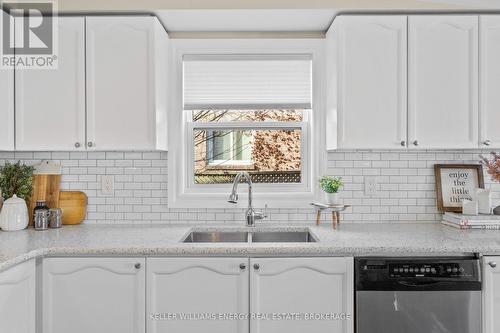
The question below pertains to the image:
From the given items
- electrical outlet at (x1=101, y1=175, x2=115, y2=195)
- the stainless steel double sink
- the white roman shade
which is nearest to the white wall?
electrical outlet at (x1=101, y1=175, x2=115, y2=195)

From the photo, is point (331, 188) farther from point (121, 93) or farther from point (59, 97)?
point (59, 97)

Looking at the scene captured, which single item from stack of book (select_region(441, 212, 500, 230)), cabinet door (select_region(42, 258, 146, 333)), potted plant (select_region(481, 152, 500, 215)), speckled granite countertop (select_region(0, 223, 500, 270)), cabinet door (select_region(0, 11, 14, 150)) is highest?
cabinet door (select_region(0, 11, 14, 150))

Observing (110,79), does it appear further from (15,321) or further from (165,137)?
(15,321)

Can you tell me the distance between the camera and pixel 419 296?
1938 millimetres

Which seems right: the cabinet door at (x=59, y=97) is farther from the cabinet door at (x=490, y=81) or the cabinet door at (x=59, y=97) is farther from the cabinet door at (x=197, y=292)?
the cabinet door at (x=490, y=81)

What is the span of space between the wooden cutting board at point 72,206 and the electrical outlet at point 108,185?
14 cm

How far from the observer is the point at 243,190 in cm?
280

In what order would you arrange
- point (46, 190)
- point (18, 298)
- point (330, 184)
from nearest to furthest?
point (18, 298) → point (330, 184) → point (46, 190)

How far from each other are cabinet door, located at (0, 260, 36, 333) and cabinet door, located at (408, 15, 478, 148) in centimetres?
226

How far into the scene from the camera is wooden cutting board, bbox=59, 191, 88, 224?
8.59ft

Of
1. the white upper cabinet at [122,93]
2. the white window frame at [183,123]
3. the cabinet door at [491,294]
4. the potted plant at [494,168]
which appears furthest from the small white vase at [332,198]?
the white upper cabinet at [122,93]

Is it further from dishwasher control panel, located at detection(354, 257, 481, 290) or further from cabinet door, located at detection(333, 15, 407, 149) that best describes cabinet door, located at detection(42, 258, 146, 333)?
cabinet door, located at detection(333, 15, 407, 149)

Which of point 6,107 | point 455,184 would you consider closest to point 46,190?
point 6,107

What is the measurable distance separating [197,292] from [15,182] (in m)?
1.49
